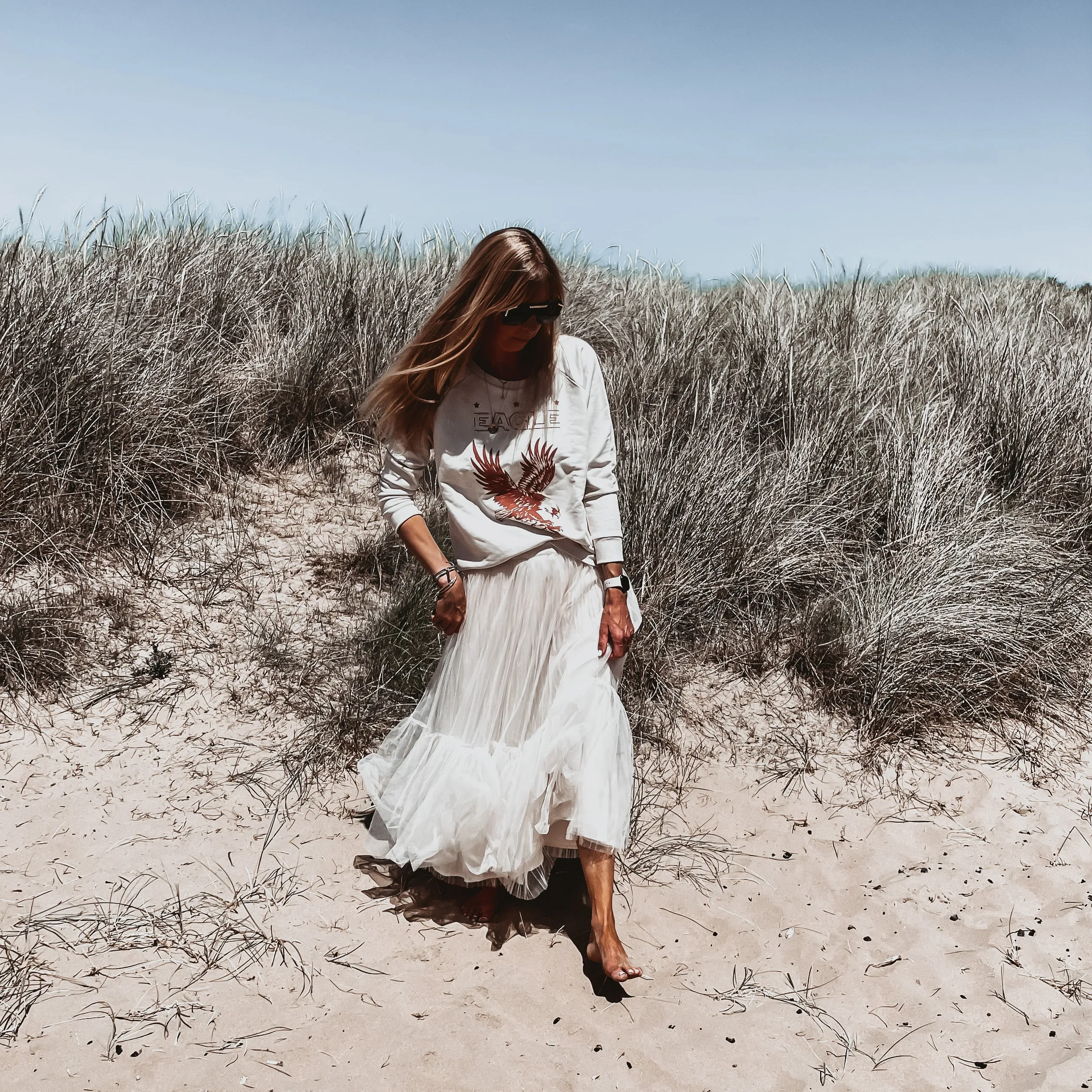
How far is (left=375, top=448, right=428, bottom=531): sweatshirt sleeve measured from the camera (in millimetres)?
2471

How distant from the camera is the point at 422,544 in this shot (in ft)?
8.00

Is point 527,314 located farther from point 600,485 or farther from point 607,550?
point 607,550

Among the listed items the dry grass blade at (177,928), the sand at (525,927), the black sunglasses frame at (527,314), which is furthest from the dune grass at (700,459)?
the black sunglasses frame at (527,314)

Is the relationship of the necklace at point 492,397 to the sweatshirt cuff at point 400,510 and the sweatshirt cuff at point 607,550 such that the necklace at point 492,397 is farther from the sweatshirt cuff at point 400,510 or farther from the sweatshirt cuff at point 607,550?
the sweatshirt cuff at point 607,550

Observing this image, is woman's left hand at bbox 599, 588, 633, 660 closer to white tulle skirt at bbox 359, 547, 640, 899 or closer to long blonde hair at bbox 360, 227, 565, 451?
white tulle skirt at bbox 359, 547, 640, 899

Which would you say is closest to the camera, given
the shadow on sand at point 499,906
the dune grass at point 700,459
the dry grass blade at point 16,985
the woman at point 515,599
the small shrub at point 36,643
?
the dry grass blade at point 16,985

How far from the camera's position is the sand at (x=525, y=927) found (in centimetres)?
224

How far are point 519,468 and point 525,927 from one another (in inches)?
53.2

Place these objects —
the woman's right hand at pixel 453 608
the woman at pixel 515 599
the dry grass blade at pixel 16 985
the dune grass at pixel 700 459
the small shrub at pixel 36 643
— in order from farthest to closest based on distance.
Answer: the dune grass at pixel 700 459 → the small shrub at pixel 36 643 → the woman's right hand at pixel 453 608 → the woman at pixel 515 599 → the dry grass blade at pixel 16 985

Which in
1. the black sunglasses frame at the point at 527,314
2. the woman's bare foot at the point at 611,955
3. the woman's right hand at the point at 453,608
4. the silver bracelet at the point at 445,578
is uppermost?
the black sunglasses frame at the point at 527,314

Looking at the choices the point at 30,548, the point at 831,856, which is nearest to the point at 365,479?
the point at 30,548

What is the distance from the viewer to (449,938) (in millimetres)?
2592

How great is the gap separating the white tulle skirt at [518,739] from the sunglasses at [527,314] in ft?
1.97

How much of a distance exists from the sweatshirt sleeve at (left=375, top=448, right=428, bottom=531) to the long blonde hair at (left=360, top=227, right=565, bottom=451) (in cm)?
3
